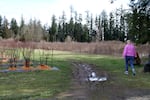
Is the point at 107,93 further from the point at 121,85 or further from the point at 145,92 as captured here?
the point at 121,85

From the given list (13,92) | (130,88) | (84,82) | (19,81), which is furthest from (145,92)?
(19,81)

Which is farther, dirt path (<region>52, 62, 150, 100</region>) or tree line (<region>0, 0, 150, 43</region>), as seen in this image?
tree line (<region>0, 0, 150, 43</region>)

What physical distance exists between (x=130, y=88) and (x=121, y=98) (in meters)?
2.41

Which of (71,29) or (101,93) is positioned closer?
(101,93)

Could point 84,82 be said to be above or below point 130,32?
below

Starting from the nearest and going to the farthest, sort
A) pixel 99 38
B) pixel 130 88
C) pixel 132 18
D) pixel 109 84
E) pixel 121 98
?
pixel 121 98 < pixel 130 88 < pixel 109 84 < pixel 132 18 < pixel 99 38

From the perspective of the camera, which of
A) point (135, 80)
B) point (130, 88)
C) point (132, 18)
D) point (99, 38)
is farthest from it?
point (99, 38)

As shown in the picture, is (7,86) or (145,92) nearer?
(145,92)

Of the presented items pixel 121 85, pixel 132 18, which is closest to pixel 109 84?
pixel 121 85

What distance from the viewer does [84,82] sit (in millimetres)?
14836

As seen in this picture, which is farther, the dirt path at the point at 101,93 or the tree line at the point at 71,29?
the tree line at the point at 71,29

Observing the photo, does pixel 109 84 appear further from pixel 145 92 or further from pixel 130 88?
pixel 145 92

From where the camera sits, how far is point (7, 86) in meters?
13.6

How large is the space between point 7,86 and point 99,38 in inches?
3360
